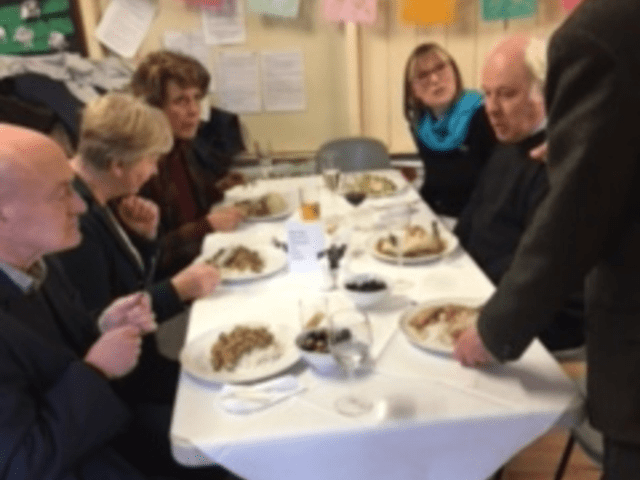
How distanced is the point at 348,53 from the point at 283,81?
40cm

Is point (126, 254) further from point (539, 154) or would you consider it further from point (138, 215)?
point (539, 154)

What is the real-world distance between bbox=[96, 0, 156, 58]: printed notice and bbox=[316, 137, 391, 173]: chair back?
1170 mm

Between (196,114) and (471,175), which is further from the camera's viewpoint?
(471,175)

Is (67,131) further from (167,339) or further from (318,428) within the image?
(318,428)

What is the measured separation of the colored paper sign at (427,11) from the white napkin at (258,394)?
2.55 metres

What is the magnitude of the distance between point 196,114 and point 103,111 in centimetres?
78

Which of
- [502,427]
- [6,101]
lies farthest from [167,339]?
[6,101]

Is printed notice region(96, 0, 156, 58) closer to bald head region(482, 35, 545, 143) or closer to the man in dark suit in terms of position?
bald head region(482, 35, 545, 143)

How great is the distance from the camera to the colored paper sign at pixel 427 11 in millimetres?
3273

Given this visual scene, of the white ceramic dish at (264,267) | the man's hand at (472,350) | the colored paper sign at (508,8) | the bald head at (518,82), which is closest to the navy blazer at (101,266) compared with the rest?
the white ceramic dish at (264,267)

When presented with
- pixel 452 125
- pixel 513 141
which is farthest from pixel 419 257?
pixel 452 125

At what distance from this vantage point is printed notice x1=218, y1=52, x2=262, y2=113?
3.54 meters

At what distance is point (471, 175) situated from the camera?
2898mm

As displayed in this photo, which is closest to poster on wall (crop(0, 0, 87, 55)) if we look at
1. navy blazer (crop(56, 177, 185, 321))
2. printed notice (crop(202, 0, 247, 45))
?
printed notice (crop(202, 0, 247, 45))
